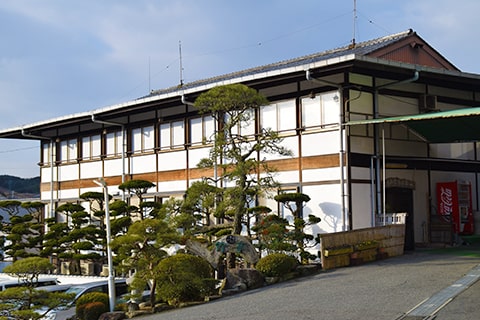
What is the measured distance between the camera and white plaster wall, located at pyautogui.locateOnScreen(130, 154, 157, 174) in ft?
77.7

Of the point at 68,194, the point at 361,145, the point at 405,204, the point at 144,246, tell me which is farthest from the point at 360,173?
the point at 68,194

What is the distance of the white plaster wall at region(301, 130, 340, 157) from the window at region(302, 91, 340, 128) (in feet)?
0.99

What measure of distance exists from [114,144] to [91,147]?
5.20 feet

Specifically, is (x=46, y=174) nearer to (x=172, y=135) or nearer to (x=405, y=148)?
(x=172, y=135)

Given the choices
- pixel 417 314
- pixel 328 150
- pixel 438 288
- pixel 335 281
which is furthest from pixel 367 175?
pixel 417 314

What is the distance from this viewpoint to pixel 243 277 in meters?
14.8

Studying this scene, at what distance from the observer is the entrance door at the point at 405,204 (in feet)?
62.4

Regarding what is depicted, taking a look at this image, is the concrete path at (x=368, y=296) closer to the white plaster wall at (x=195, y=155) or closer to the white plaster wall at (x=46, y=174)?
the white plaster wall at (x=195, y=155)

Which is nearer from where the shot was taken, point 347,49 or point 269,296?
point 269,296

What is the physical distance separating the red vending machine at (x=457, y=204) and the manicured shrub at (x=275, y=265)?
269 inches

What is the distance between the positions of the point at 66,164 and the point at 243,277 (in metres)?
15.3

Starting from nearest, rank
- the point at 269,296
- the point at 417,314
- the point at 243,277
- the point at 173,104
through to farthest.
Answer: the point at 417,314 → the point at 269,296 → the point at 243,277 → the point at 173,104

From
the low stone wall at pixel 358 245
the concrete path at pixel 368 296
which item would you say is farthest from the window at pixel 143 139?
the concrete path at pixel 368 296

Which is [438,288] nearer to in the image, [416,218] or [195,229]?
[195,229]
